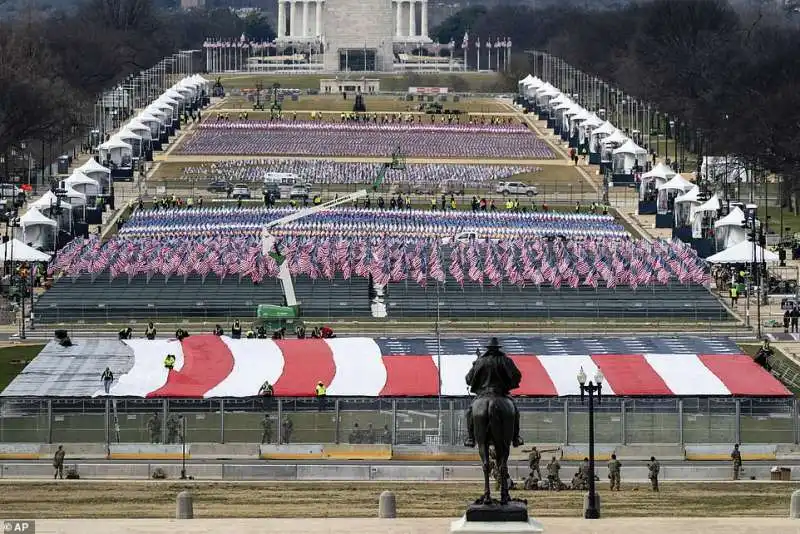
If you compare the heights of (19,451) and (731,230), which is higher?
(19,451)

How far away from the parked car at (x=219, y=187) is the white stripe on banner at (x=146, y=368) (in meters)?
58.7

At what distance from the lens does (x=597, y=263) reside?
107 m

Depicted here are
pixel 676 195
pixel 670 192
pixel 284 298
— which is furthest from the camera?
pixel 670 192

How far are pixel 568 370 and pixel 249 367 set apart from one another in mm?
9184

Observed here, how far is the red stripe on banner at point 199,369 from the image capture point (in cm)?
7706

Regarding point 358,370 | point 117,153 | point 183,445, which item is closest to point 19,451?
point 183,445

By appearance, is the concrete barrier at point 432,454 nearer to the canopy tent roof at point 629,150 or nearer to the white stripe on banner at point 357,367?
the white stripe on banner at point 357,367

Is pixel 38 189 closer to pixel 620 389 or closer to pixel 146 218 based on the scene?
pixel 146 218

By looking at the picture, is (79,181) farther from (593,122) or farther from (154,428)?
(154,428)

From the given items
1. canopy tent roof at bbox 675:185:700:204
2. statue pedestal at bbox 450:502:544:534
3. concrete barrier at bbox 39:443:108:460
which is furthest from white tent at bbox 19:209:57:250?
statue pedestal at bbox 450:502:544:534

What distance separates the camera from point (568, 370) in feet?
263

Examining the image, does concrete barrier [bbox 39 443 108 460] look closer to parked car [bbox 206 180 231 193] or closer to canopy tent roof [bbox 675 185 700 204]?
canopy tent roof [bbox 675 185 700 204]

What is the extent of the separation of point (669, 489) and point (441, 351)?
65.5 feet

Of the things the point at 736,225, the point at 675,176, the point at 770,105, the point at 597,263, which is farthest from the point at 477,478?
the point at 770,105
